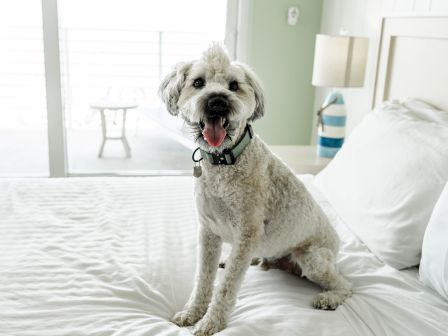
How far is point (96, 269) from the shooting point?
1.52m

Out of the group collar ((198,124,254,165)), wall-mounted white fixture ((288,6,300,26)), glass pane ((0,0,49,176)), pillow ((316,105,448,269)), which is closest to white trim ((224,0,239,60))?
wall-mounted white fixture ((288,6,300,26))

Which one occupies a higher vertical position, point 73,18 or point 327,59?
point 73,18

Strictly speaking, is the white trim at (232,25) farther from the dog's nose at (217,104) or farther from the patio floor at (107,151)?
the dog's nose at (217,104)

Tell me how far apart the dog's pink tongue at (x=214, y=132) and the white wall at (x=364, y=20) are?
1282 mm

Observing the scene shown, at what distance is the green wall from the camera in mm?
3584

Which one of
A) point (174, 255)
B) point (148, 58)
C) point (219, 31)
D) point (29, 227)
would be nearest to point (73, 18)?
point (148, 58)

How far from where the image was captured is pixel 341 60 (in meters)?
2.66

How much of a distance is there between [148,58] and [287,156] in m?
1.69

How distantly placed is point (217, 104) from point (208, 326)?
637mm

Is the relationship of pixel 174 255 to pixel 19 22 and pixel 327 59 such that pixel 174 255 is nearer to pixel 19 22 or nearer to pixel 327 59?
pixel 327 59

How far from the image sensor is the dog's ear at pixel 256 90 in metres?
1.44

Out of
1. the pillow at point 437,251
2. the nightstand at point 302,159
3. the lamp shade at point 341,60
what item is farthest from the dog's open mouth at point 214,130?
the lamp shade at point 341,60

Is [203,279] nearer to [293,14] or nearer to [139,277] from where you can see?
[139,277]

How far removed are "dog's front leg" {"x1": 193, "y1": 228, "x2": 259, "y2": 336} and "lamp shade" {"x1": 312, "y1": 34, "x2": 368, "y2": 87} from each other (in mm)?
1629
